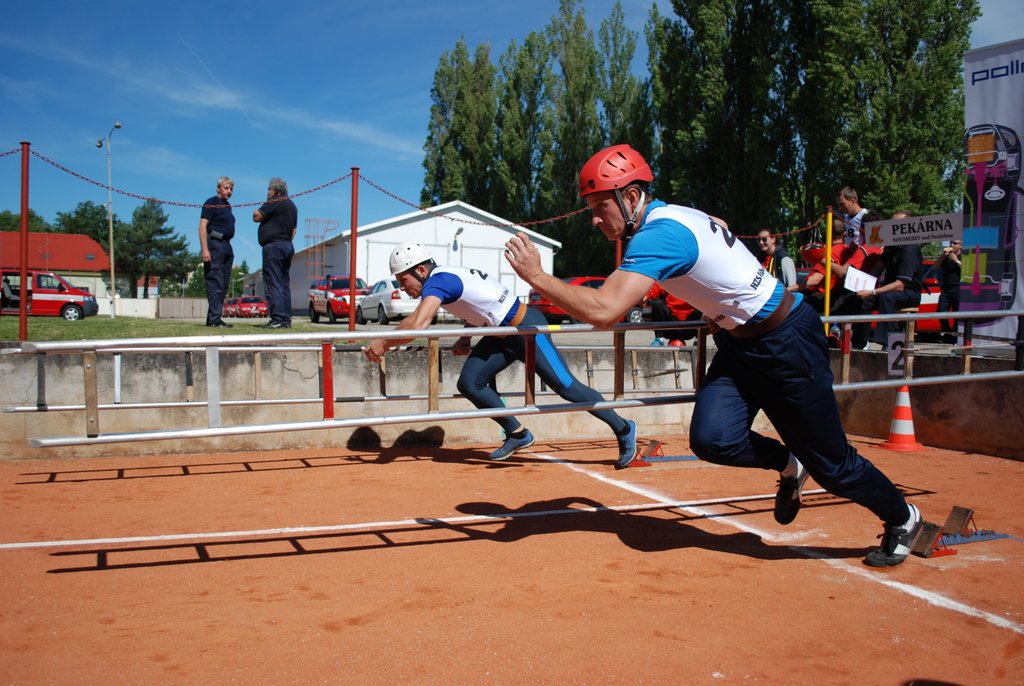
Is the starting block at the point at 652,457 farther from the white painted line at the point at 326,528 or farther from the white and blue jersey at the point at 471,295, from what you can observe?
the white and blue jersey at the point at 471,295

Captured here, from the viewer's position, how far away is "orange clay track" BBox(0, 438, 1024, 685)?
3.33m

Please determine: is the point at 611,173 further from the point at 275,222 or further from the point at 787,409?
the point at 275,222

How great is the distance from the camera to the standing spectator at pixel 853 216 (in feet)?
33.0

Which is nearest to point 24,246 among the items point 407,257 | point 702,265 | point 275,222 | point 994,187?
point 275,222

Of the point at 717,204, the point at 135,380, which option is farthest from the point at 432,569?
the point at 717,204

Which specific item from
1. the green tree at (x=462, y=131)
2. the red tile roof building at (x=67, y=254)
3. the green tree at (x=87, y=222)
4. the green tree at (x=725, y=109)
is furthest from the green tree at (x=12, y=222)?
the green tree at (x=725, y=109)

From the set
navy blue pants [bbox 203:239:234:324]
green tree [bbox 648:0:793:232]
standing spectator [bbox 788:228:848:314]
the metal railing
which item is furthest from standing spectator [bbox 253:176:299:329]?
green tree [bbox 648:0:793:232]

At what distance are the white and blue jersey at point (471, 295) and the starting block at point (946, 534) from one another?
3714mm

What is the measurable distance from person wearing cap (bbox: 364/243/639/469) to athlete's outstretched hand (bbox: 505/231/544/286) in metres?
2.28

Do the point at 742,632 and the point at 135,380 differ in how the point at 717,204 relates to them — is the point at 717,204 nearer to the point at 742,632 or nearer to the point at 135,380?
the point at 135,380

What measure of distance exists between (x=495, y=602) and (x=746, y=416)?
166 centimetres

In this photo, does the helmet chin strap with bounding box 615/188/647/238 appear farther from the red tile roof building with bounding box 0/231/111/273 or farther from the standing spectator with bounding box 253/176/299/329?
the red tile roof building with bounding box 0/231/111/273

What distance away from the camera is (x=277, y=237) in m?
11.6

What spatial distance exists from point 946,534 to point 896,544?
79 cm
